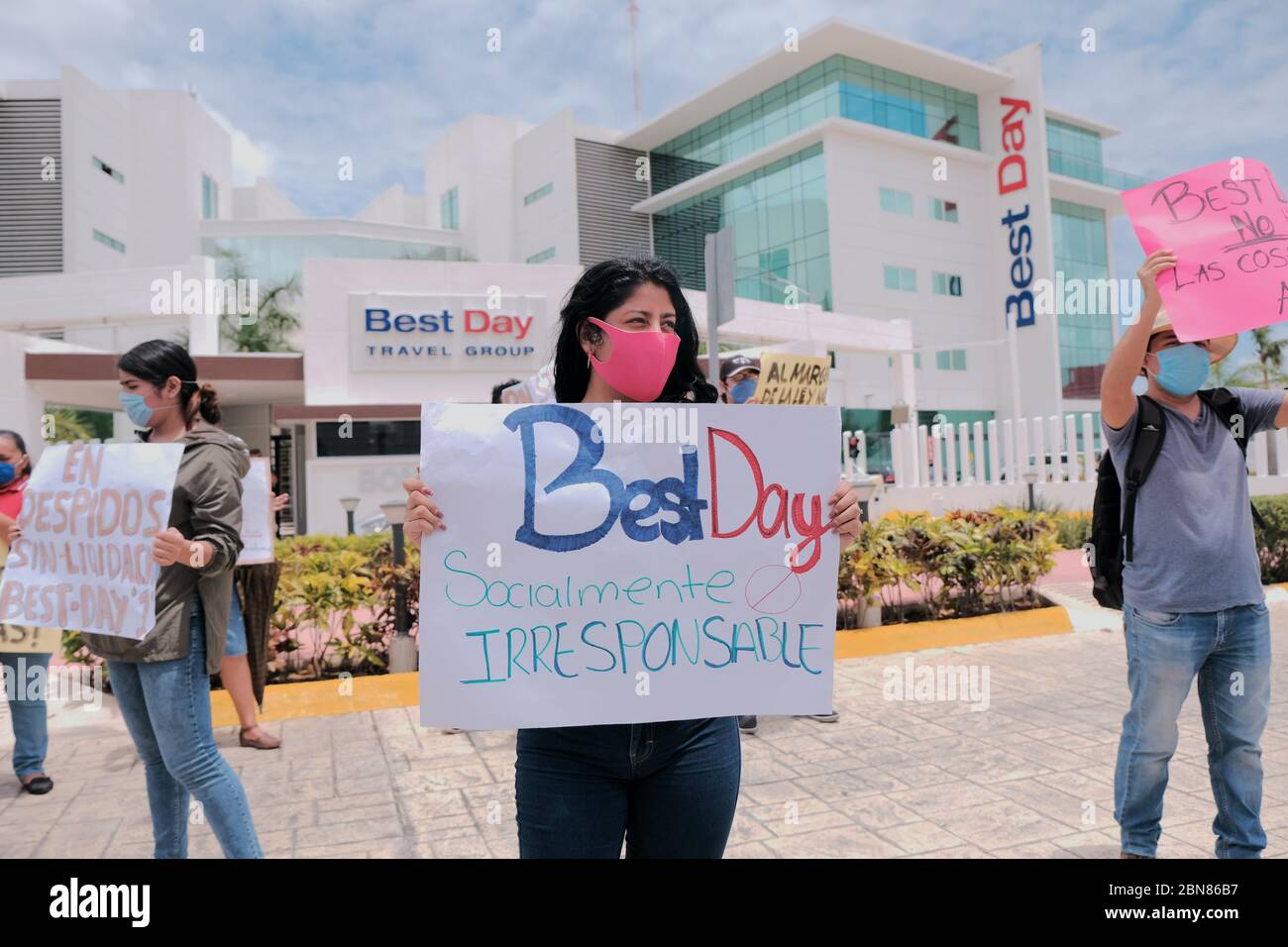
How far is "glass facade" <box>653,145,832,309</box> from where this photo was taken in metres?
36.8

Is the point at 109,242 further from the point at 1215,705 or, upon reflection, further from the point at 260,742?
the point at 1215,705

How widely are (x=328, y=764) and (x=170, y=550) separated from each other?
249cm

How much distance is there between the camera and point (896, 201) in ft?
126

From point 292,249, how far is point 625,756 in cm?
4498

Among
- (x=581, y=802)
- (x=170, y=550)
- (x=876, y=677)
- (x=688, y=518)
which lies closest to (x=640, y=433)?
(x=688, y=518)

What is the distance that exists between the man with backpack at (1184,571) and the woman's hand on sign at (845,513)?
1.31 meters

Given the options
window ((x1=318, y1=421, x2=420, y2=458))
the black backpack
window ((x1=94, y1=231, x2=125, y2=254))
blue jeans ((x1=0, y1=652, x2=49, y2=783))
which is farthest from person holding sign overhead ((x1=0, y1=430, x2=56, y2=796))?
window ((x1=94, y1=231, x2=125, y2=254))

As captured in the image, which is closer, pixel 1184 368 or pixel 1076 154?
pixel 1184 368

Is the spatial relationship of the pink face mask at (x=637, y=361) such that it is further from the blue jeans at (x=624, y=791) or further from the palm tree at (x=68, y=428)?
the palm tree at (x=68, y=428)

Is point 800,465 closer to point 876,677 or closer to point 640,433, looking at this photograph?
point 640,433

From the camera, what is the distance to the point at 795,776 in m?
4.61

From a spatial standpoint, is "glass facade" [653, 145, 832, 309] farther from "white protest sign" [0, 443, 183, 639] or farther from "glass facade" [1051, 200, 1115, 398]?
"white protest sign" [0, 443, 183, 639]

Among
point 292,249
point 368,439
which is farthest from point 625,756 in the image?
point 292,249

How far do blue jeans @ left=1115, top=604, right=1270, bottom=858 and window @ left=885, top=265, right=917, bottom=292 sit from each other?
36.5 metres
